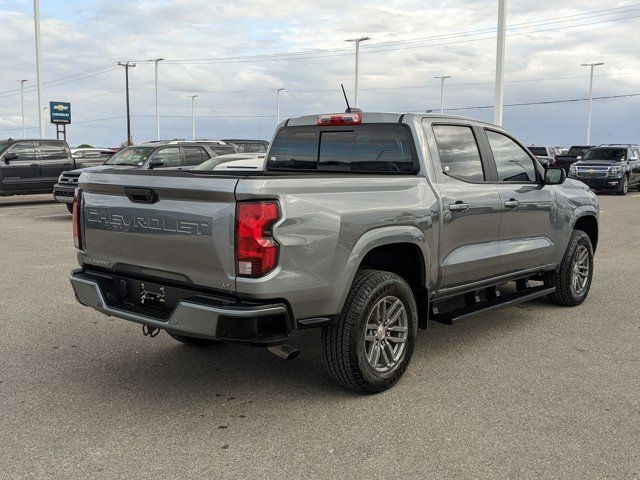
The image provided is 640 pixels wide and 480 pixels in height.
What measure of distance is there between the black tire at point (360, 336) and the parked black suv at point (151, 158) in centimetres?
1056

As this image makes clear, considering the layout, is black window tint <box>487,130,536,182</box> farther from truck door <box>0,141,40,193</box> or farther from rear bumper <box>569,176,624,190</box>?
rear bumper <box>569,176,624,190</box>

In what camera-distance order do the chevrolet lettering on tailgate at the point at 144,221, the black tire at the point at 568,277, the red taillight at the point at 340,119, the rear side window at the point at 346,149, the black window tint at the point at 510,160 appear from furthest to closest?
the black tire at the point at 568,277 → the black window tint at the point at 510,160 → the red taillight at the point at 340,119 → the rear side window at the point at 346,149 → the chevrolet lettering on tailgate at the point at 144,221

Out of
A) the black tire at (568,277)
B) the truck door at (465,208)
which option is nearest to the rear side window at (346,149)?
the truck door at (465,208)

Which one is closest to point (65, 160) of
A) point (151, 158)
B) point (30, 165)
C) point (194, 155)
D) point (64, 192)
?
point (30, 165)

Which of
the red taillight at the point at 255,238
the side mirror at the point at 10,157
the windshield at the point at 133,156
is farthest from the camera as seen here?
the side mirror at the point at 10,157

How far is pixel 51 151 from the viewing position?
1830 centimetres

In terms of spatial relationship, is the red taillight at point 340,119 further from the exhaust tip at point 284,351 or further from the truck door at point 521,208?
the exhaust tip at point 284,351

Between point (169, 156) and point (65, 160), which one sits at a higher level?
point (169, 156)

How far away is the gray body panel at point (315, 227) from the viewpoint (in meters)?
3.51

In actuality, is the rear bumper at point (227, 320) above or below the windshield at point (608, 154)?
below

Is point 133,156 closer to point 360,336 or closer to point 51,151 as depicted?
point 51,151

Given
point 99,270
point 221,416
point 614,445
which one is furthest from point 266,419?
point 614,445

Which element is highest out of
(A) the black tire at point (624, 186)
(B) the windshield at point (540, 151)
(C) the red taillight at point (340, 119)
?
(C) the red taillight at point (340, 119)

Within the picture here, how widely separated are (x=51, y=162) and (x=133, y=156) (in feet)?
16.1
